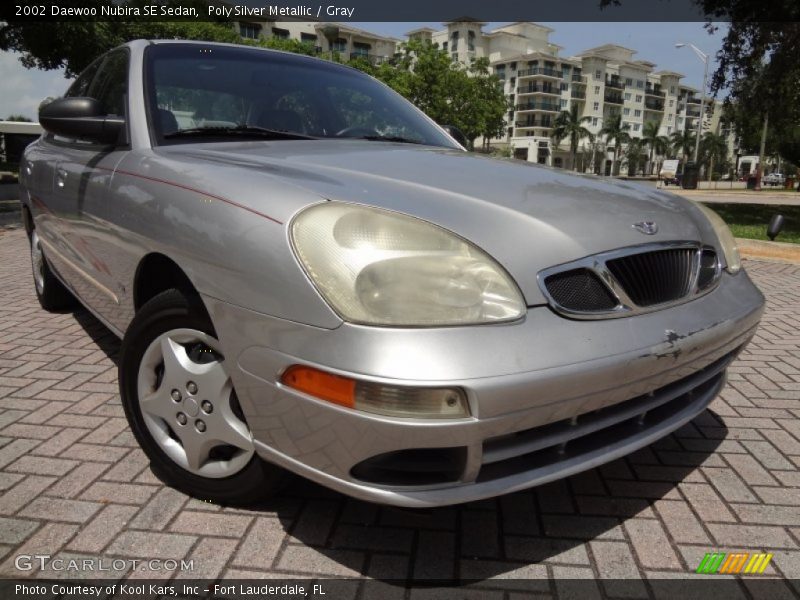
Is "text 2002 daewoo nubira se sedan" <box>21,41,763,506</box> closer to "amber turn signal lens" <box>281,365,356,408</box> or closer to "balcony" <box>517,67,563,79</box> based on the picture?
"amber turn signal lens" <box>281,365,356,408</box>

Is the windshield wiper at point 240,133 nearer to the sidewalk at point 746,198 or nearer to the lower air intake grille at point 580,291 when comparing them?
the lower air intake grille at point 580,291

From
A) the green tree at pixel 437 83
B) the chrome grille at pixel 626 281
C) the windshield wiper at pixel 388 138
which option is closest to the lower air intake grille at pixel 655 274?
the chrome grille at pixel 626 281

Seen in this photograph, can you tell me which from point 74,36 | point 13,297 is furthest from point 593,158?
point 13,297

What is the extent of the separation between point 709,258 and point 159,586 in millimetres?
2117

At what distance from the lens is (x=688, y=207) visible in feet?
7.83

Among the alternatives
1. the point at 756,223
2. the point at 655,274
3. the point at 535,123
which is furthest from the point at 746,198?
the point at 535,123

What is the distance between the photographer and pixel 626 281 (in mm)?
1798

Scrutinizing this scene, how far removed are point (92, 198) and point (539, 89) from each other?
298ft

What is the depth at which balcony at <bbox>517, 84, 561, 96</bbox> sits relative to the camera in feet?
282

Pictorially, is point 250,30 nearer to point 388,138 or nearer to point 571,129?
point 571,129

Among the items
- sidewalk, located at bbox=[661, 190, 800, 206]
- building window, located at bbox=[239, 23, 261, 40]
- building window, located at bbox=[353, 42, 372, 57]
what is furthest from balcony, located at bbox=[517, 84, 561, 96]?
sidewalk, located at bbox=[661, 190, 800, 206]

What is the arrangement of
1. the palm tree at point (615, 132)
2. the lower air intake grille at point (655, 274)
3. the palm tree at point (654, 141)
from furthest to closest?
1. the palm tree at point (654, 141)
2. the palm tree at point (615, 132)
3. the lower air intake grille at point (655, 274)

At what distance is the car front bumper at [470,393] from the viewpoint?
58.2 inches

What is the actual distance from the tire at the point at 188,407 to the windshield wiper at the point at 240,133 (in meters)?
0.82
